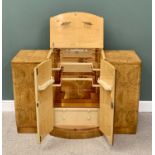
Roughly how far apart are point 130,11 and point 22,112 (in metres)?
1.32

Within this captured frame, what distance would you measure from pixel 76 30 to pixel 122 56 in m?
0.45

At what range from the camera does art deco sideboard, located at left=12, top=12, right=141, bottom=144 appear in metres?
2.21

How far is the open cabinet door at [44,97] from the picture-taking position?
2031mm

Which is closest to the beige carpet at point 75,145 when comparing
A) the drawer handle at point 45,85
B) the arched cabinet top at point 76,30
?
the drawer handle at point 45,85

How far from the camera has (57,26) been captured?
2.41 meters

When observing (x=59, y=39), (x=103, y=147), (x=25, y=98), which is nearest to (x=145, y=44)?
(x=59, y=39)

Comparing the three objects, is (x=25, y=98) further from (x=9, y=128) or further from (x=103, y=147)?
(x=103, y=147)

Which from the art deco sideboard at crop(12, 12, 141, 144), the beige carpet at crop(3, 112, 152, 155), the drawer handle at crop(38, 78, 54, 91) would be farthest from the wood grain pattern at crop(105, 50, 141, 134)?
the drawer handle at crop(38, 78, 54, 91)

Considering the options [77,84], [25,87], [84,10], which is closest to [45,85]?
[25,87]

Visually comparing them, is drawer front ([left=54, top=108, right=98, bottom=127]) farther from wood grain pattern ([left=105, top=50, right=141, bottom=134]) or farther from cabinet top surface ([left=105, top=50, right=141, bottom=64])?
cabinet top surface ([left=105, top=50, right=141, bottom=64])

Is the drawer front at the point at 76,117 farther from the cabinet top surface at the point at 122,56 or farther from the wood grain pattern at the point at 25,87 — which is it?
the cabinet top surface at the point at 122,56

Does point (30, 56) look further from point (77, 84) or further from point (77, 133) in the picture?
point (77, 133)

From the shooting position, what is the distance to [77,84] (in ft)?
8.37

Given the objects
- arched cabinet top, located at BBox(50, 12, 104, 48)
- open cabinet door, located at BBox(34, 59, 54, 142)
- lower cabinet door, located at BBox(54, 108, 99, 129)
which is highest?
arched cabinet top, located at BBox(50, 12, 104, 48)
